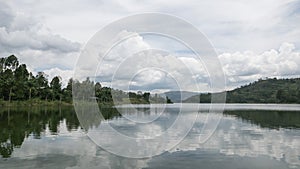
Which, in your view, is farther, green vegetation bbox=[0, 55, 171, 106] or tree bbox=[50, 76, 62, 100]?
tree bbox=[50, 76, 62, 100]

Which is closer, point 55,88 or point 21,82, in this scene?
point 21,82

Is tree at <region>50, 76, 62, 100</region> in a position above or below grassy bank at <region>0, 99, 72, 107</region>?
above

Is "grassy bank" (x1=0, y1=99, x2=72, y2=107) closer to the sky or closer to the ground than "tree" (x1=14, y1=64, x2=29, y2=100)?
closer to the ground

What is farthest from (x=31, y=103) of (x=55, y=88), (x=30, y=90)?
(x=55, y=88)

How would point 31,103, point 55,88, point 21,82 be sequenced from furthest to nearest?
point 55,88
point 31,103
point 21,82

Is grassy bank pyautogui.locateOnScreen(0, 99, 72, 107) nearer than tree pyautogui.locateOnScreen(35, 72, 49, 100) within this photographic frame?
Yes

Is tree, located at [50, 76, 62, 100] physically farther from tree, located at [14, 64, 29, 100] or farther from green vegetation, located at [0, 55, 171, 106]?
tree, located at [14, 64, 29, 100]

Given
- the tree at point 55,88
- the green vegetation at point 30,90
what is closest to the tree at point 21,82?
the green vegetation at point 30,90

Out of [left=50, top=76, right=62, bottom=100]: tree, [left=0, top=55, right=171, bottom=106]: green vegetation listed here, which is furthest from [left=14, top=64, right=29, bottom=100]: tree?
[left=50, top=76, right=62, bottom=100]: tree

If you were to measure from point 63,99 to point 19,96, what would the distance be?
22906mm

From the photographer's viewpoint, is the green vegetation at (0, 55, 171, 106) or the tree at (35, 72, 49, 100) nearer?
the green vegetation at (0, 55, 171, 106)

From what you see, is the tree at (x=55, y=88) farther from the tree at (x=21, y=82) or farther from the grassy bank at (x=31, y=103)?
the tree at (x=21, y=82)

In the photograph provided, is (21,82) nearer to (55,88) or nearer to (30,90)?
(30,90)

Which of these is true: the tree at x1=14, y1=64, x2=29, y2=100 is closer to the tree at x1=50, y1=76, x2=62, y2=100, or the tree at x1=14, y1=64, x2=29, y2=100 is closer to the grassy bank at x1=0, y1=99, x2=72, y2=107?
the grassy bank at x1=0, y1=99, x2=72, y2=107
